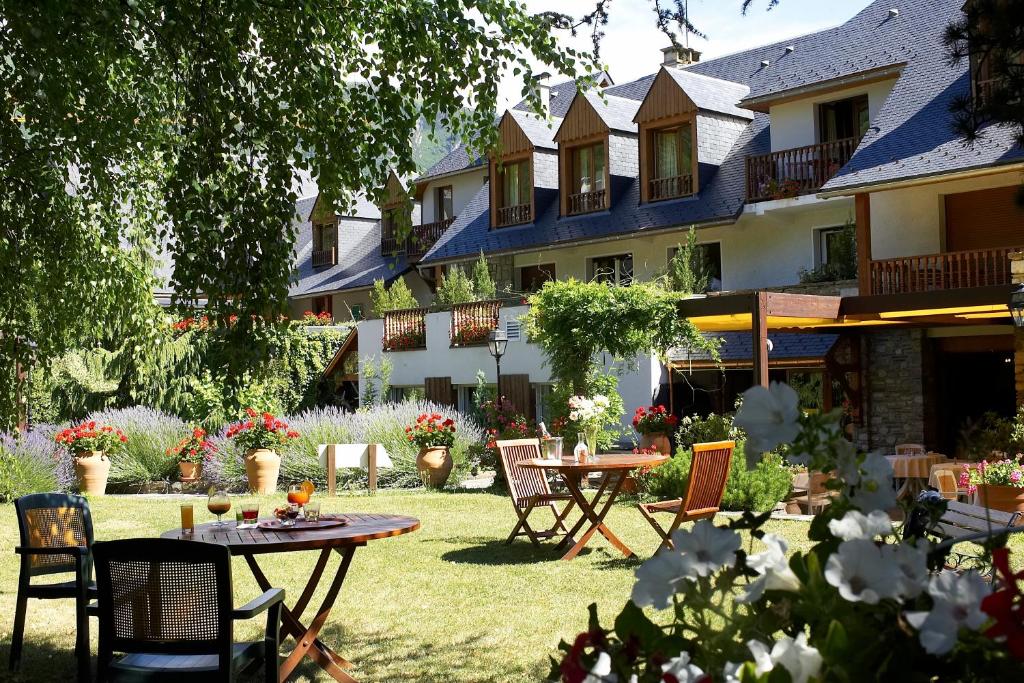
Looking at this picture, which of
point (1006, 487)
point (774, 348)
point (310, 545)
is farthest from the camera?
point (774, 348)

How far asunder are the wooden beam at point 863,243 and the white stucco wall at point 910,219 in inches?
36.6

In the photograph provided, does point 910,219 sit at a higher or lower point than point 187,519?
higher

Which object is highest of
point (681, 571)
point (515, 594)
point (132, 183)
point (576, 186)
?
point (576, 186)

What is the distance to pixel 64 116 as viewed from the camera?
19.4ft

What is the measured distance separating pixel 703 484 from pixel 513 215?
1594cm

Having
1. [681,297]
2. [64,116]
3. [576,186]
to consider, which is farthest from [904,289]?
[64,116]

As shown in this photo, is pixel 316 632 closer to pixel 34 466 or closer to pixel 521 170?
pixel 34 466

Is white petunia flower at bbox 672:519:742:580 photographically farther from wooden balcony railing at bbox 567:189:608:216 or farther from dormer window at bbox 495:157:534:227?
dormer window at bbox 495:157:534:227

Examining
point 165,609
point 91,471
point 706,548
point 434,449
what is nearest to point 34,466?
point 91,471

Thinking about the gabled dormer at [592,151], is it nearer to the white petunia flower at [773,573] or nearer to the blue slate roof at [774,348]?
the blue slate roof at [774,348]

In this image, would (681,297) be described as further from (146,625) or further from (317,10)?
(146,625)

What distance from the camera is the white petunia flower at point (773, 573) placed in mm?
1438

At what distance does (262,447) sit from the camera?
16.4 meters

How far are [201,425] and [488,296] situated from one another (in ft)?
20.3
